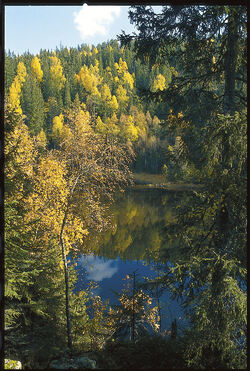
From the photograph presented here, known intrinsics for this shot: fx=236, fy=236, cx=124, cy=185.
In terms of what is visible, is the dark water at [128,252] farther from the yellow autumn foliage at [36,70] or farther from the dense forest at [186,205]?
the yellow autumn foliage at [36,70]

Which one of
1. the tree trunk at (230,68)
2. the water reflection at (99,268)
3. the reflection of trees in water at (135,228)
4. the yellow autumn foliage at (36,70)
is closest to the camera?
the tree trunk at (230,68)

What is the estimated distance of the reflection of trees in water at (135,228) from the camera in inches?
813

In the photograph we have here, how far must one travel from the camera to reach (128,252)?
68.8ft

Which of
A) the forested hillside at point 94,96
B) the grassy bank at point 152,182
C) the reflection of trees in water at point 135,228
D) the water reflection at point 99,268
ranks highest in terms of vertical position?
the forested hillside at point 94,96

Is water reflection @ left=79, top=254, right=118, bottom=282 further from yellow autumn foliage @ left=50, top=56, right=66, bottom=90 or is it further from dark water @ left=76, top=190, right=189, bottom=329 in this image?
yellow autumn foliage @ left=50, top=56, right=66, bottom=90

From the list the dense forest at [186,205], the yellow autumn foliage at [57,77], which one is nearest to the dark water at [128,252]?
the dense forest at [186,205]

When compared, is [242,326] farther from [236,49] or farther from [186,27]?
[186,27]

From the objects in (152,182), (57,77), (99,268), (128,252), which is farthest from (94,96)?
(99,268)

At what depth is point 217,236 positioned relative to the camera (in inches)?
189

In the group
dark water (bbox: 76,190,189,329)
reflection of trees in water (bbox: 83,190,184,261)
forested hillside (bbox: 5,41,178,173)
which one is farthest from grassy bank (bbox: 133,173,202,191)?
dark water (bbox: 76,190,189,329)

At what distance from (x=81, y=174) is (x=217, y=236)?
465 centimetres

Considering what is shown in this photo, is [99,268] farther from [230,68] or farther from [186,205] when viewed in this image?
[230,68]

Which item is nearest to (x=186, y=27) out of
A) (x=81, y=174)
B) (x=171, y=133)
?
(x=171, y=133)

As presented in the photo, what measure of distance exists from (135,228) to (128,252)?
5201mm
